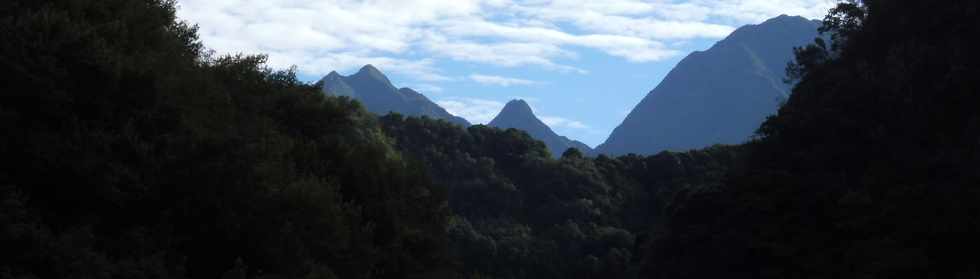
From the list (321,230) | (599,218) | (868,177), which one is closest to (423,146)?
(599,218)

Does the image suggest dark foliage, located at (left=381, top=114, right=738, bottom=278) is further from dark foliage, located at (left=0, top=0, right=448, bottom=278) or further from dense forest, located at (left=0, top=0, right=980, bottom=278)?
dark foliage, located at (left=0, top=0, right=448, bottom=278)

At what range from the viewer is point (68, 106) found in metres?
15.6

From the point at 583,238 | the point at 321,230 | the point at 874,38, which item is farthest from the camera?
the point at 583,238

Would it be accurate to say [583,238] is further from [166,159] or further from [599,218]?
[166,159]

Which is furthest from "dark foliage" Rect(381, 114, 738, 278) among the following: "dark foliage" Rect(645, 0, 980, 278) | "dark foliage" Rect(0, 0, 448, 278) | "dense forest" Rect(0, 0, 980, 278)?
"dark foliage" Rect(0, 0, 448, 278)

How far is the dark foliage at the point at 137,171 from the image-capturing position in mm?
14438

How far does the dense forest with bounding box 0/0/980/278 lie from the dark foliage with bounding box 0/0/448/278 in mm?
36

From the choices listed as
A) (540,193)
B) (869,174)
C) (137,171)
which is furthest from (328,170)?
(540,193)

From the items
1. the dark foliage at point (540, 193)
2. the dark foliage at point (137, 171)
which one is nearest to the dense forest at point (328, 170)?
the dark foliage at point (137, 171)

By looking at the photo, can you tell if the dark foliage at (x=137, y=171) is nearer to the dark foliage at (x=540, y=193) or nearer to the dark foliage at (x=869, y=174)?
the dark foliage at (x=869, y=174)

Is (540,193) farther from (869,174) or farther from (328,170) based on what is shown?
(328,170)

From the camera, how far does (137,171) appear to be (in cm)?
1566

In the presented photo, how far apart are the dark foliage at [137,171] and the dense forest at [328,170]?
0.12 ft

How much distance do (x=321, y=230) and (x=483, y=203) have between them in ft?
218
